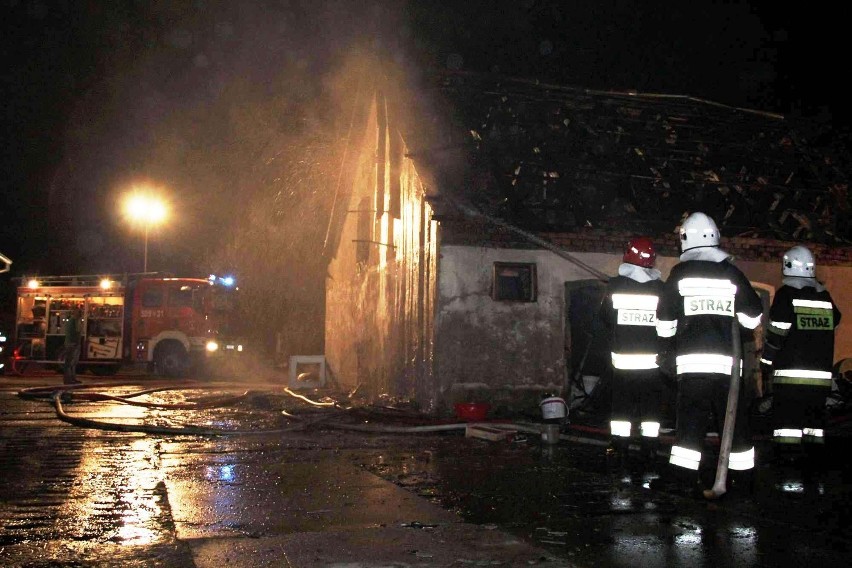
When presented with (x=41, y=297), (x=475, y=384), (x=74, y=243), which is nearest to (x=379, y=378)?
(x=475, y=384)

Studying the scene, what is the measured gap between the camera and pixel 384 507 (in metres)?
5.21

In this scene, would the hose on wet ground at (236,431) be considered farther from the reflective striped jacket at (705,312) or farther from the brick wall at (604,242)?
the reflective striped jacket at (705,312)

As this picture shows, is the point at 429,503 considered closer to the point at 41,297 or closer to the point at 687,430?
the point at 687,430

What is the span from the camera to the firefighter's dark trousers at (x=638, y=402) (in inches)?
285

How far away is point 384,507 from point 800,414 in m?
4.29

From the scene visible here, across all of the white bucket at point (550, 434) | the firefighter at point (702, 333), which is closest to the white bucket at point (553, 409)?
the white bucket at point (550, 434)

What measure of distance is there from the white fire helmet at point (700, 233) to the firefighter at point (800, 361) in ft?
5.97

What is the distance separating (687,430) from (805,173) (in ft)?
32.1

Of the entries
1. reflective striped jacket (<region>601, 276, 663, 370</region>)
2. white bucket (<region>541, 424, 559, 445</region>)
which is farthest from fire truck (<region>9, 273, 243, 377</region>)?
reflective striped jacket (<region>601, 276, 663, 370</region>)

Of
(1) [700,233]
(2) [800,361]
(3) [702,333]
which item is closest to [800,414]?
(2) [800,361]

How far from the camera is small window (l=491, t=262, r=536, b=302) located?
38.0 ft

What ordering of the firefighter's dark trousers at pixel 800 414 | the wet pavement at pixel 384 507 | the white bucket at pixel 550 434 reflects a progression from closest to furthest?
the wet pavement at pixel 384 507 → the firefighter's dark trousers at pixel 800 414 → the white bucket at pixel 550 434

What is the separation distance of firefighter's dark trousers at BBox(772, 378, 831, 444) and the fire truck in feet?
65.3

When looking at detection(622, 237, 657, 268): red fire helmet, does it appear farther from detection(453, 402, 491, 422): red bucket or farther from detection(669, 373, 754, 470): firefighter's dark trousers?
detection(453, 402, 491, 422): red bucket
